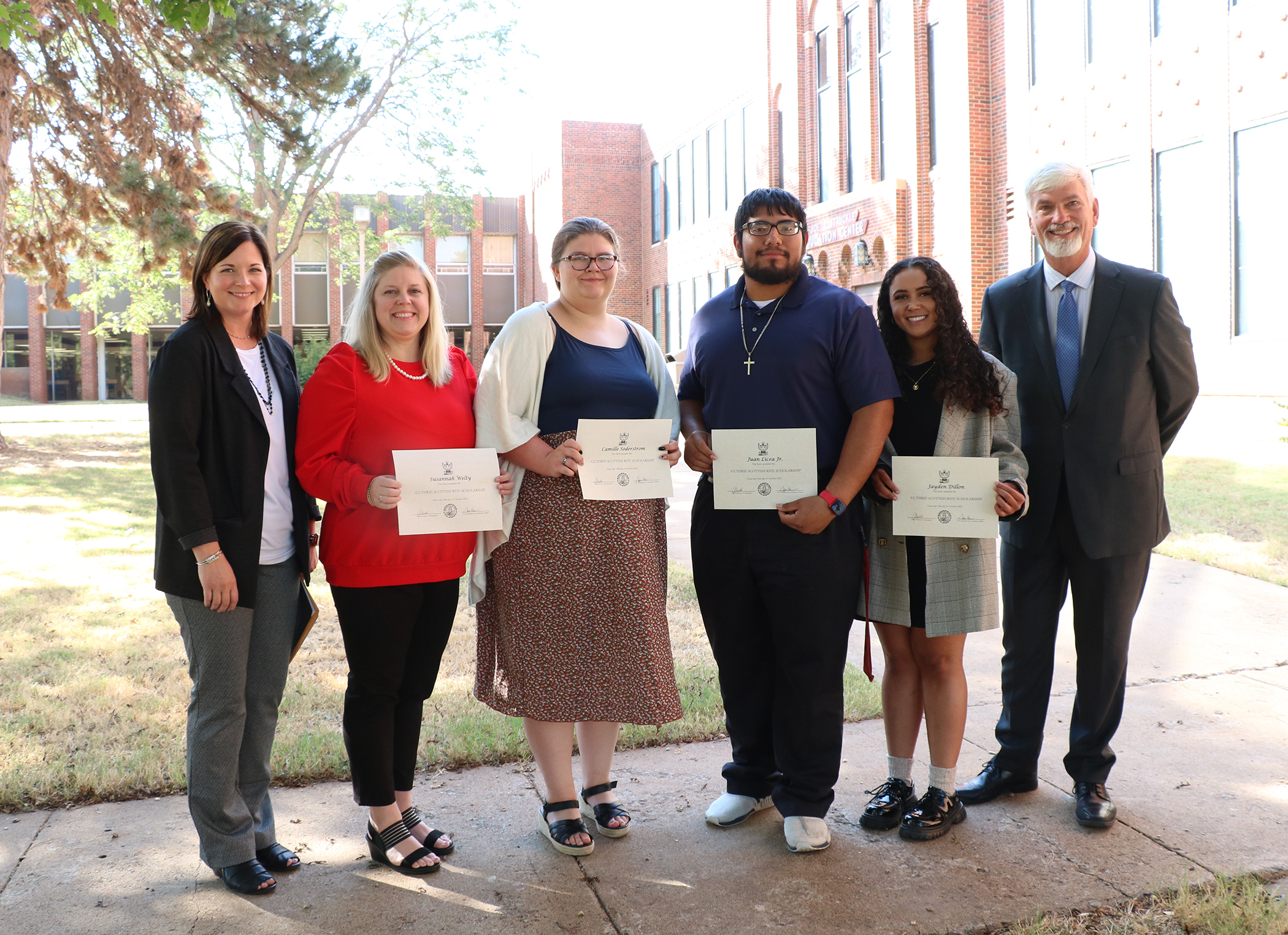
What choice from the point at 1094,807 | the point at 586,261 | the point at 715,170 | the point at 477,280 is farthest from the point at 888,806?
the point at 477,280

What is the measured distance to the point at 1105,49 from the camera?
1578 centimetres

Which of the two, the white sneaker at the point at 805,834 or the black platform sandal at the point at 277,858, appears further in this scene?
the white sneaker at the point at 805,834

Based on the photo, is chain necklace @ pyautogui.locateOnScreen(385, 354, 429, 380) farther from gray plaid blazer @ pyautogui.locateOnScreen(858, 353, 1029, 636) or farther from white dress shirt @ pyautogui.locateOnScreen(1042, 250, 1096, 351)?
white dress shirt @ pyautogui.locateOnScreen(1042, 250, 1096, 351)

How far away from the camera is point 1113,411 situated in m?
3.43

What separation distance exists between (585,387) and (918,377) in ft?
3.64

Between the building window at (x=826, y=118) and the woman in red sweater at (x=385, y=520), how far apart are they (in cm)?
2075

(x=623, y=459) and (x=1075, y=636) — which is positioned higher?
(x=623, y=459)

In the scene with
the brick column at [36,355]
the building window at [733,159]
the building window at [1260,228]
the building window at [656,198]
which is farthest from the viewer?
the brick column at [36,355]

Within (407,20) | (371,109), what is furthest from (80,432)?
(407,20)

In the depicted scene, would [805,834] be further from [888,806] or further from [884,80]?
[884,80]

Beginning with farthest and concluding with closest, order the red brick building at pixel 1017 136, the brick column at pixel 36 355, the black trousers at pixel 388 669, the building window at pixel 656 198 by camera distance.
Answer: the brick column at pixel 36 355 < the building window at pixel 656 198 < the red brick building at pixel 1017 136 < the black trousers at pixel 388 669

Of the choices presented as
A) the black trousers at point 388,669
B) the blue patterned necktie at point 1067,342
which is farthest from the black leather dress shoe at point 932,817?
the black trousers at point 388,669

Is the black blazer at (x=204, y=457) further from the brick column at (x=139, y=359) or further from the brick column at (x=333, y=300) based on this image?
the brick column at (x=139, y=359)

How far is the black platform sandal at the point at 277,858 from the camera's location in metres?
3.12
